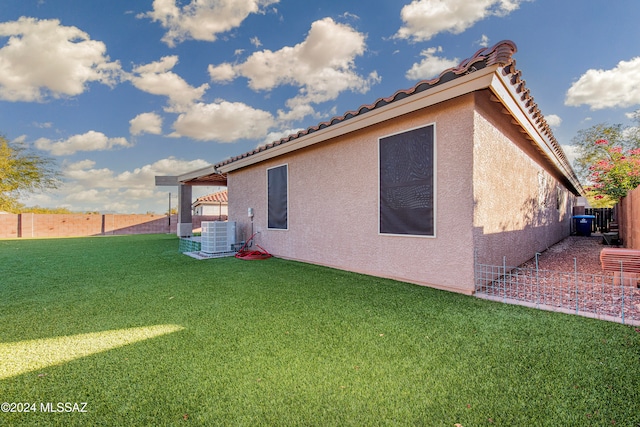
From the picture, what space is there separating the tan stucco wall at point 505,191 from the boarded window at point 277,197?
552 cm

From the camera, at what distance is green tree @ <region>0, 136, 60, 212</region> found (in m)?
23.2

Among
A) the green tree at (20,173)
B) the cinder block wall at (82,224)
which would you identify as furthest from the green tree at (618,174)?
the green tree at (20,173)

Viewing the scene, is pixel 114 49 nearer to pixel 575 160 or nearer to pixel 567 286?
pixel 567 286

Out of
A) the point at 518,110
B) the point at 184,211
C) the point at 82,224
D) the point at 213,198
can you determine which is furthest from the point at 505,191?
the point at 82,224

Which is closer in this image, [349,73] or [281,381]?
[281,381]

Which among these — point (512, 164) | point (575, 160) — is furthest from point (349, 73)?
point (575, 160)

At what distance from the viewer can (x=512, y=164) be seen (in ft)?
21.4

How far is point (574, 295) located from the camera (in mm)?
4570

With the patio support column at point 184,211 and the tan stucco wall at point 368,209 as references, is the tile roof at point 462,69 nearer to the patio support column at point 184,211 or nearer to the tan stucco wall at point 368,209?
the tan stucco wall at point 368,209

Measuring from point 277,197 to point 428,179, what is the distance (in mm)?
5225

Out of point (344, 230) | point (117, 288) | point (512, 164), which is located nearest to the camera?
point (117, 288)

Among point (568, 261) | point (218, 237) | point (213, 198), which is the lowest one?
point (568, 261)

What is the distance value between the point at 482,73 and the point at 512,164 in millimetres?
3480

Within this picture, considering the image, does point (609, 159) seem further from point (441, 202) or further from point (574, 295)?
point (441, 202)
